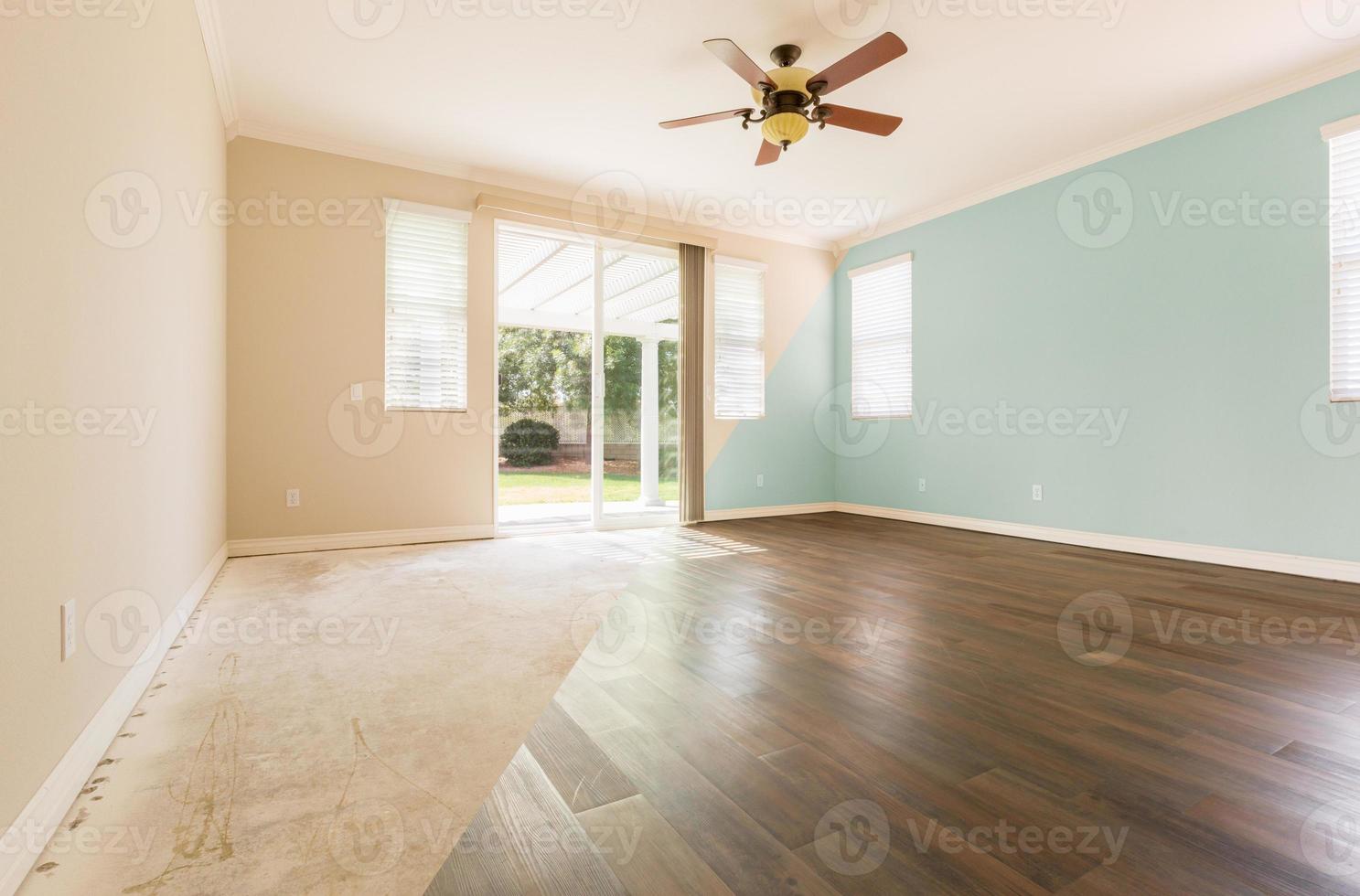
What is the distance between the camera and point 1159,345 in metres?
4.26

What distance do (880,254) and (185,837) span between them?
6.59 meters

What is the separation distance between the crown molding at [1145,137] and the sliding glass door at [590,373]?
8.19 ft

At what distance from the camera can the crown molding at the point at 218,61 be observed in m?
3.04

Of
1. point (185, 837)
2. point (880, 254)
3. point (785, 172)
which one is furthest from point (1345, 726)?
point (880, 254)

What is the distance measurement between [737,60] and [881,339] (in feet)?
12.9

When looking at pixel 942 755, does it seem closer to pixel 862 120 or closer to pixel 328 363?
pixel 862 120

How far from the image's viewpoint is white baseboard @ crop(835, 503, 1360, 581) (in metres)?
3.54

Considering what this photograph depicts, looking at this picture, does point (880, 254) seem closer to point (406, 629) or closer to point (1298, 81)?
point (1298, 81)

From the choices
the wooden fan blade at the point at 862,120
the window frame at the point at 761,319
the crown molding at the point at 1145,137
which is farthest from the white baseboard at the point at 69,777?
the crown molding at the point at 1145,137

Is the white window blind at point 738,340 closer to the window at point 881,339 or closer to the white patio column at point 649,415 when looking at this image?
the white patio column at point 649,415

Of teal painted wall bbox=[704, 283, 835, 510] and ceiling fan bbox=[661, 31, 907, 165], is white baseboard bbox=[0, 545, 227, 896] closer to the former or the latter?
ceiling fan bbox=[661, 31, 907, 165]

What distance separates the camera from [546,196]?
17.2 ft

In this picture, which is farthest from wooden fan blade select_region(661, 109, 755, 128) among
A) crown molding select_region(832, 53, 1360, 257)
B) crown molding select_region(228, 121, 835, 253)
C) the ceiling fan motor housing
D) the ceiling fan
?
crown molding select_region(832, 53, 1360, 257)

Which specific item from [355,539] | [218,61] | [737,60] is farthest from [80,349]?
[355,539]
